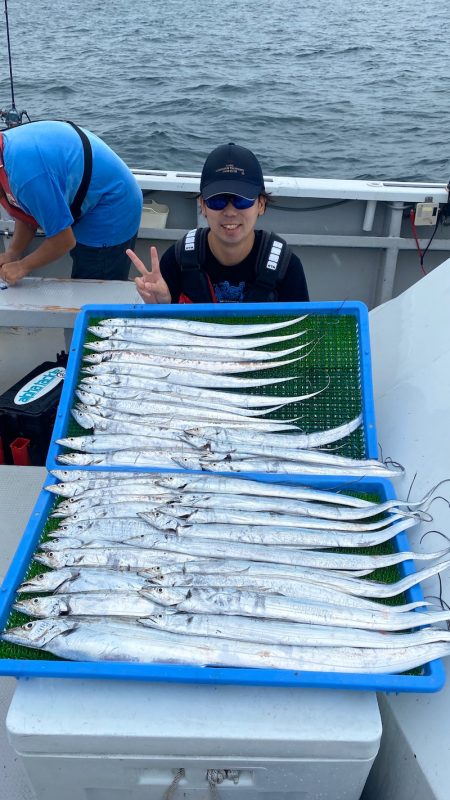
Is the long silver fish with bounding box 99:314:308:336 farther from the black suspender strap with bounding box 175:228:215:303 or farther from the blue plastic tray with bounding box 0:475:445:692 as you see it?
the blue plastic tray with bounding box 0:475:445:692

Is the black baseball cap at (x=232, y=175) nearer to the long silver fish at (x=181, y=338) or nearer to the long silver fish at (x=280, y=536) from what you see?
the long silver fish at (x=181, y=338)

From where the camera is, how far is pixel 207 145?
1267 cm

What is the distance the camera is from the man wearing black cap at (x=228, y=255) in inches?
123

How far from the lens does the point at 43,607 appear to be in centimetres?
198

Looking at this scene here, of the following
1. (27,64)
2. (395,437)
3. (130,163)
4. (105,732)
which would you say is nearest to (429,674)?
(105,732)

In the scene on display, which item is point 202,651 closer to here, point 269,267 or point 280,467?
point 280,467

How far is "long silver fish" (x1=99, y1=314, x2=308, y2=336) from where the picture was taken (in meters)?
3.09

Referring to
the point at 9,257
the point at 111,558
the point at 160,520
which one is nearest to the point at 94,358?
the point at 160,520

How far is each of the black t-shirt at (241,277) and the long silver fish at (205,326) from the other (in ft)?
1.68

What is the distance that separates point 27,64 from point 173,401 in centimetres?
1928

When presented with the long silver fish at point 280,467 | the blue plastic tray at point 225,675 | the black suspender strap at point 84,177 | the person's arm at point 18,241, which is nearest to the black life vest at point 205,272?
the black suspender strap at point 84,177

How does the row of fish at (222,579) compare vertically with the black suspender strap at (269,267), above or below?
below

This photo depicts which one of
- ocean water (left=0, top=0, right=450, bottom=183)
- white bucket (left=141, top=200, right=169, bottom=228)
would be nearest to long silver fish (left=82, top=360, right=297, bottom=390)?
white bucket (left=141, top=200, right=169, bottom=228)

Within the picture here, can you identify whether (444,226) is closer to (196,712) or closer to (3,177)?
(3,177)
